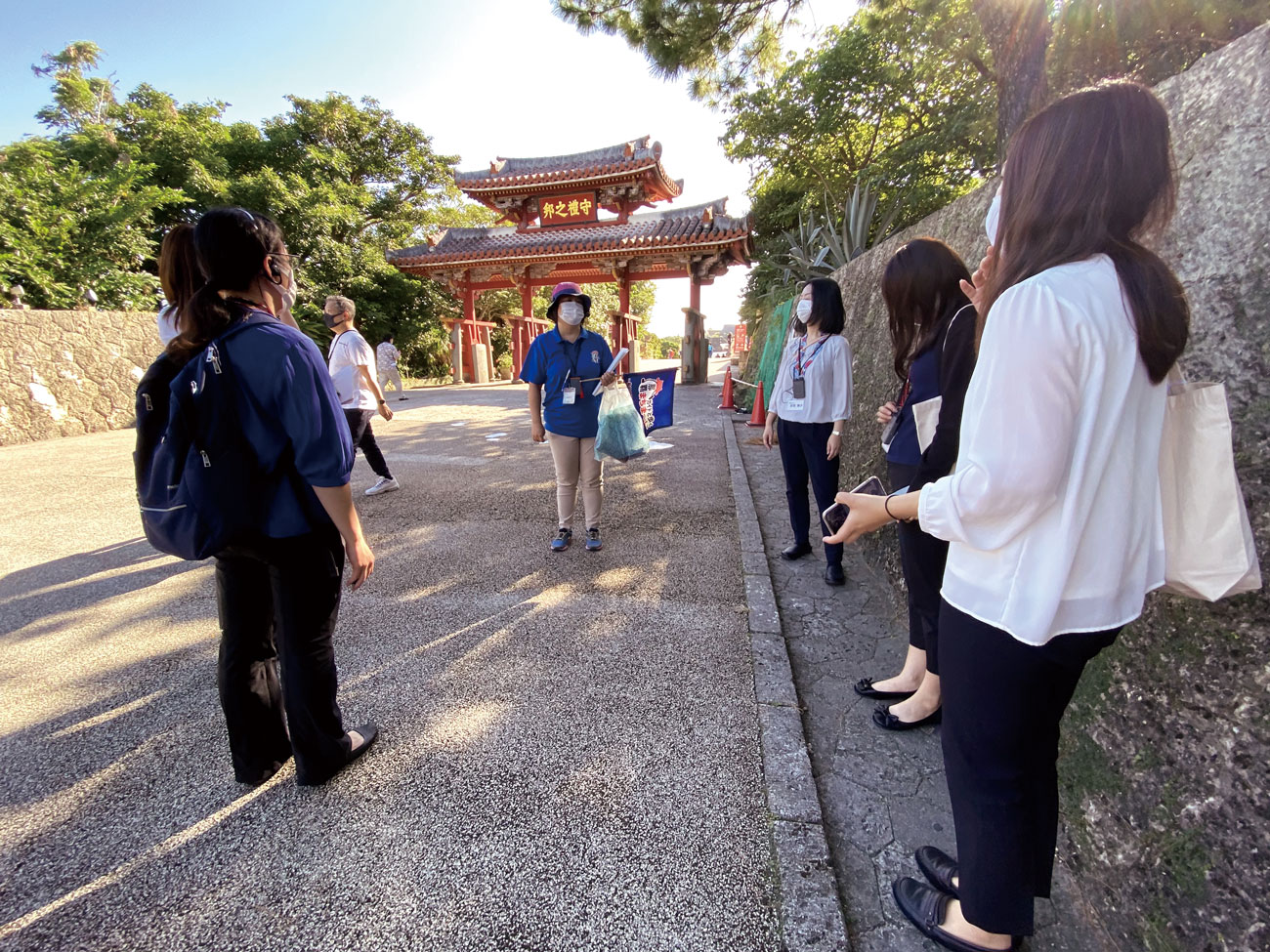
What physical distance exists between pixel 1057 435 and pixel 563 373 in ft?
10.0

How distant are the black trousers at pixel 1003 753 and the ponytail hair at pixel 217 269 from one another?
6.65 feet

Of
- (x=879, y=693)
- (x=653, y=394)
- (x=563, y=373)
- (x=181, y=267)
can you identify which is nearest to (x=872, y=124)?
(x=653, y=394)

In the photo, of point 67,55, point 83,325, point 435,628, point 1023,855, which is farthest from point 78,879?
point 67,55

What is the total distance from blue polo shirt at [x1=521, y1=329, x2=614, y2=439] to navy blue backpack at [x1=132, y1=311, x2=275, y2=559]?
7.27ft

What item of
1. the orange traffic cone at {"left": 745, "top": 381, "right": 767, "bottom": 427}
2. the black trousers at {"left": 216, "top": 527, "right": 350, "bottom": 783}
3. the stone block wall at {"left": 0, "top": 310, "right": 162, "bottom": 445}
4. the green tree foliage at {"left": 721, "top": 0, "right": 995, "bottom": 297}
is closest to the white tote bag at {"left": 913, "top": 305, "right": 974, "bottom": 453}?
the black trousers at {"left": 216, "top": 527, "right": 350, "bottom": 783}

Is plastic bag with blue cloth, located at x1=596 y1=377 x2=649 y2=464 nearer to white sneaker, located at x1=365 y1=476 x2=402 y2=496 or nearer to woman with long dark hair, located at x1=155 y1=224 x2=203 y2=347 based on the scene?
woman with long dark hair, located at x1=155 y1=224 x2=203 y2=347

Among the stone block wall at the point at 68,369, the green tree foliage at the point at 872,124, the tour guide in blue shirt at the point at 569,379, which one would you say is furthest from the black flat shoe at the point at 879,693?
the stone block wall at the point at 68,369

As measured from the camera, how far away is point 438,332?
69.1 feet

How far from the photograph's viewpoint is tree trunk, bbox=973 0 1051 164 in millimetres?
5602

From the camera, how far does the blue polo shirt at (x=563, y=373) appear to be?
3699 mm

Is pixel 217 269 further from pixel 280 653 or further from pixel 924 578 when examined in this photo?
pixel 924 578

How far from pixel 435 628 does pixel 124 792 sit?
1.31 metres

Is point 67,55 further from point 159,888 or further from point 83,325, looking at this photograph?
point 159,888

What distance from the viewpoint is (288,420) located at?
1.54 m
